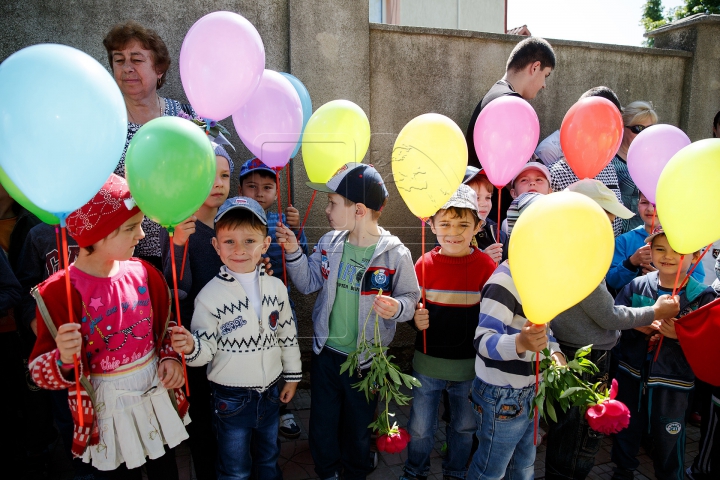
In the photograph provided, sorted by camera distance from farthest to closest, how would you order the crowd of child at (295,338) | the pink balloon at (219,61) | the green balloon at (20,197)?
the pink balloon at (219,61), the crowd of child at (295,338), the green balloon at (20,197)

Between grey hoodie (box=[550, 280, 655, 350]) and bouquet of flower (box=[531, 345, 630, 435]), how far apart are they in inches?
13.0

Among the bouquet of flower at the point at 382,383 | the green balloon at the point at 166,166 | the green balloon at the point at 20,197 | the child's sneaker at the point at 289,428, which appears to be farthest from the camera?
the child's sneaker at the point at 289,428

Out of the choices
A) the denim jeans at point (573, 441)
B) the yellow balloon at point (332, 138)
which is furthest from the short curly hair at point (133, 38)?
the denim jeans at point (573, 441)

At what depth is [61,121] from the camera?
150 centimetres

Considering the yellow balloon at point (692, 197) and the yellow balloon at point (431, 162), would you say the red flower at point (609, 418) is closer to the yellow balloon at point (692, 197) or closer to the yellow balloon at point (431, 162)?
the yellow balloon at point (692, 197)

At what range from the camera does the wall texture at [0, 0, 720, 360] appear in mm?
3145

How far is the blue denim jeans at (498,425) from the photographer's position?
80.6 inches

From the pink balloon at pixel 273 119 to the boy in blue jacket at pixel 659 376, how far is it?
204cm

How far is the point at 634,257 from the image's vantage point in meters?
2.83

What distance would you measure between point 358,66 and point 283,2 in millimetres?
715

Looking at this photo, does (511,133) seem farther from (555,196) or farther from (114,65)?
(114,65)

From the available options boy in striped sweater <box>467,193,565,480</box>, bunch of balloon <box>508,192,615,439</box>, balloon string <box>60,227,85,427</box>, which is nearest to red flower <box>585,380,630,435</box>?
boy in striped sweater <box>467,193,565,480</box>

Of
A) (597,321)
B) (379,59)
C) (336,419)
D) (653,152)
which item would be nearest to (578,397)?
(597,321)

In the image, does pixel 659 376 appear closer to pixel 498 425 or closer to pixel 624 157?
pixel 498 425
